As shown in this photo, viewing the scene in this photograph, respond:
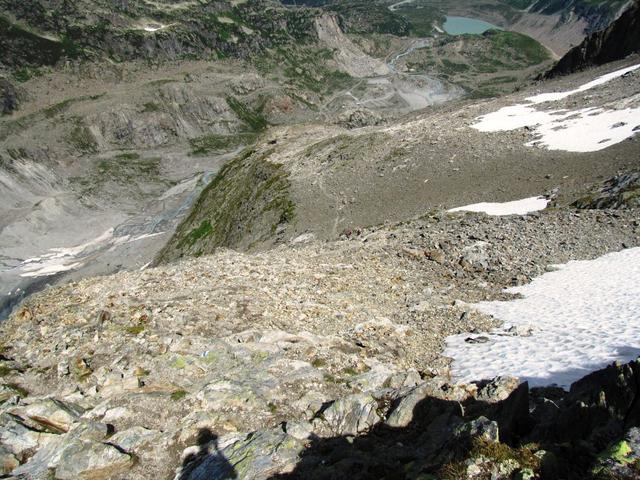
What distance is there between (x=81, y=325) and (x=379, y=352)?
9321 millimetres

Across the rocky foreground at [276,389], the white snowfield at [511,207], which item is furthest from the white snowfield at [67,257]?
the rocky foreground at [276,389]

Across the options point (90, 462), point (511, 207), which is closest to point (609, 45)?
point (511, 207)

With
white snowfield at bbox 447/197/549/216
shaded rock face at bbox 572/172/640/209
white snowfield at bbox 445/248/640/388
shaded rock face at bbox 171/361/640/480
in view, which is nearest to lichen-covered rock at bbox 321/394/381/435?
shaded rock face at bbox 171/361/640/480

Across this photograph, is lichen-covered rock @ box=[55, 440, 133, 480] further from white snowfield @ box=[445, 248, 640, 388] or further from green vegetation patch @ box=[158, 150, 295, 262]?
green vegetation patch @ box=[158, 150, 295, 262]

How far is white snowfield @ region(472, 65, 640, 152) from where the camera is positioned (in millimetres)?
45250

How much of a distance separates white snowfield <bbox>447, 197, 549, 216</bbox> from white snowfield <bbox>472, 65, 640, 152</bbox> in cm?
1010

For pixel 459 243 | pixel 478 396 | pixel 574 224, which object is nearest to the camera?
pixel 478 396

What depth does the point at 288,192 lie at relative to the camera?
5700cm

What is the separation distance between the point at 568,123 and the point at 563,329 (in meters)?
40.8

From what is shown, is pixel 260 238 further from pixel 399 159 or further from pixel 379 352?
pixel 379 352

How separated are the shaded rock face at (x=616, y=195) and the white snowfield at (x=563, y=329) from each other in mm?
6577

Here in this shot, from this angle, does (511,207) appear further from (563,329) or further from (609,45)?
(609,45)

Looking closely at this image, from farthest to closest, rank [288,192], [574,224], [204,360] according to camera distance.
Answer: [288,192]
[574,224]
[204,360]

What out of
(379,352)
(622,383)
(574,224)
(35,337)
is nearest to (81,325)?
(35,337)
